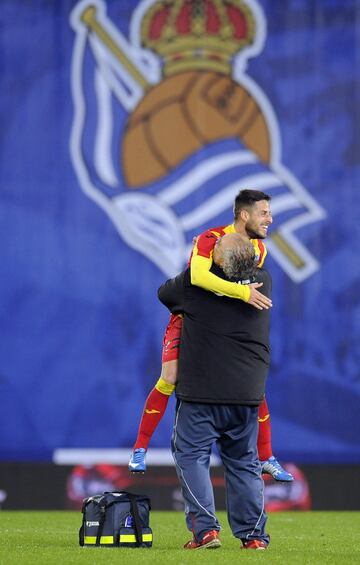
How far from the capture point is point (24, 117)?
10680mm

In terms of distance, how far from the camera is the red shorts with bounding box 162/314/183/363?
5.49m

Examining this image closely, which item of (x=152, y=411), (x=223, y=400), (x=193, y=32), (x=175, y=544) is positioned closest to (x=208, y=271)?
(x=223, y=400)

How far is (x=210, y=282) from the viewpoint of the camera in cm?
507

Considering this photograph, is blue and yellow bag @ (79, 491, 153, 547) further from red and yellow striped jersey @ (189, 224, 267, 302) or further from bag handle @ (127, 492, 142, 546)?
red and yellow striped jersey @ (189, 224, 267, 302)

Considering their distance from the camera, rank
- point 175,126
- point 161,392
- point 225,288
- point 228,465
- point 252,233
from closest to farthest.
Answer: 1. point 225,288
2. point 228,465
3. point 252,233
4. point 161,392
5. point 175,126

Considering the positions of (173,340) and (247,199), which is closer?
(247,199)

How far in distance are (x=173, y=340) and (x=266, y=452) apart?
0.61m

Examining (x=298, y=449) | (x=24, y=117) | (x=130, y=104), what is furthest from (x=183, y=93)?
(x=298, y=449)

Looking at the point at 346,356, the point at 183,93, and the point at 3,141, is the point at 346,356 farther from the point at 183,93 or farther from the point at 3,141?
the point at 3,141

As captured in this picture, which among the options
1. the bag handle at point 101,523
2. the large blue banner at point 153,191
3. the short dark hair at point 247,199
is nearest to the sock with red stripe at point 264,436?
the bag handle at point 101,523

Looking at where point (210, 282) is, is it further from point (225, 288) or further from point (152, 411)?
point (152, 411)

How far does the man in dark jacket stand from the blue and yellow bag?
318mm

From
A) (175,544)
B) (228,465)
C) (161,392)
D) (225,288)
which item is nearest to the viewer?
(225,288)

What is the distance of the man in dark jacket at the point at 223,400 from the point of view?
5.11 m
